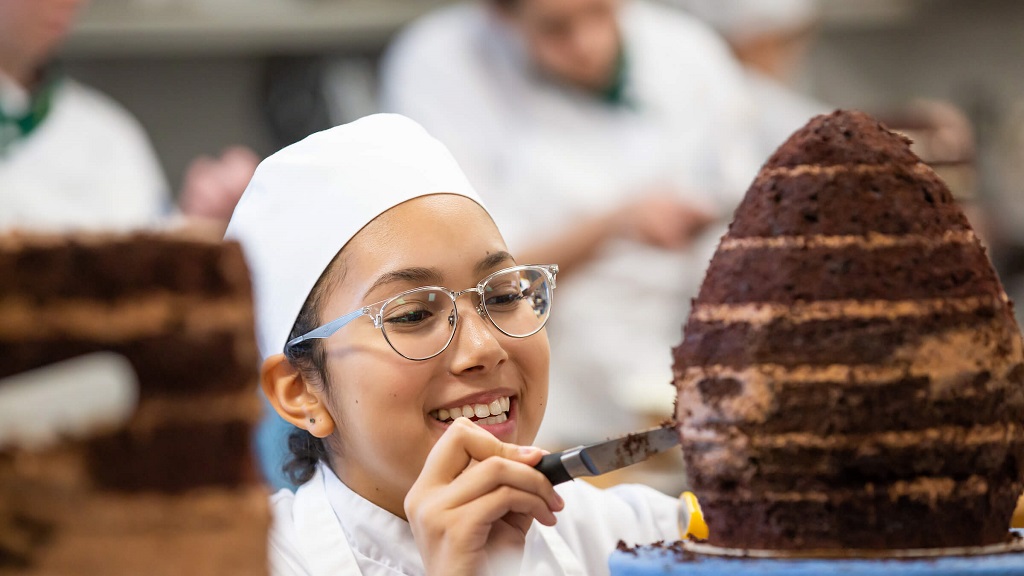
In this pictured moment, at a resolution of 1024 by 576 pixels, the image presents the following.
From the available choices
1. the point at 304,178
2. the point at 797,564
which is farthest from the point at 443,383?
the point at 797,564

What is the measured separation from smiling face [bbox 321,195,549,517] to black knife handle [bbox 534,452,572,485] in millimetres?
202

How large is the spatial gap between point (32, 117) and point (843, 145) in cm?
201

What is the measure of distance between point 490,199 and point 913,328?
2423mm

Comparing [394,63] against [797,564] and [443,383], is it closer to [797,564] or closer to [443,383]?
[443,383]

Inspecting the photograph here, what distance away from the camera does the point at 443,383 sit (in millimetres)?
1488

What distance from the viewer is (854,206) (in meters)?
1.06

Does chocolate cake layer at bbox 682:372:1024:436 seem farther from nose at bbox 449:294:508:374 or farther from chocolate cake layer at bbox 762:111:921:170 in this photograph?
nose at bbox 449:294:508:374

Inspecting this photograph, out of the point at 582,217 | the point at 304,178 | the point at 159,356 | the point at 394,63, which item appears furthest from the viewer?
the point at 394,63

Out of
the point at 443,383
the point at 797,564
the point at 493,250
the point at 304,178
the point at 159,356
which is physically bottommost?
the point at 797,564

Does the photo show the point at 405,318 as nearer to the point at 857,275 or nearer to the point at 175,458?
the point at 857,275

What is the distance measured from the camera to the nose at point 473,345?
58.4 inches

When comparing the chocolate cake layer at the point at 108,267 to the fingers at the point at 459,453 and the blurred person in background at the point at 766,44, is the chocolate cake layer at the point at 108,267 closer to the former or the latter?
the fingers at the point at 459,453

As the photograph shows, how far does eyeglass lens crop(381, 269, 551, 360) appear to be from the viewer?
149 cm

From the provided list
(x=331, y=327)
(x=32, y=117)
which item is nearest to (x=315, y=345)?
(x=331, y=327)
